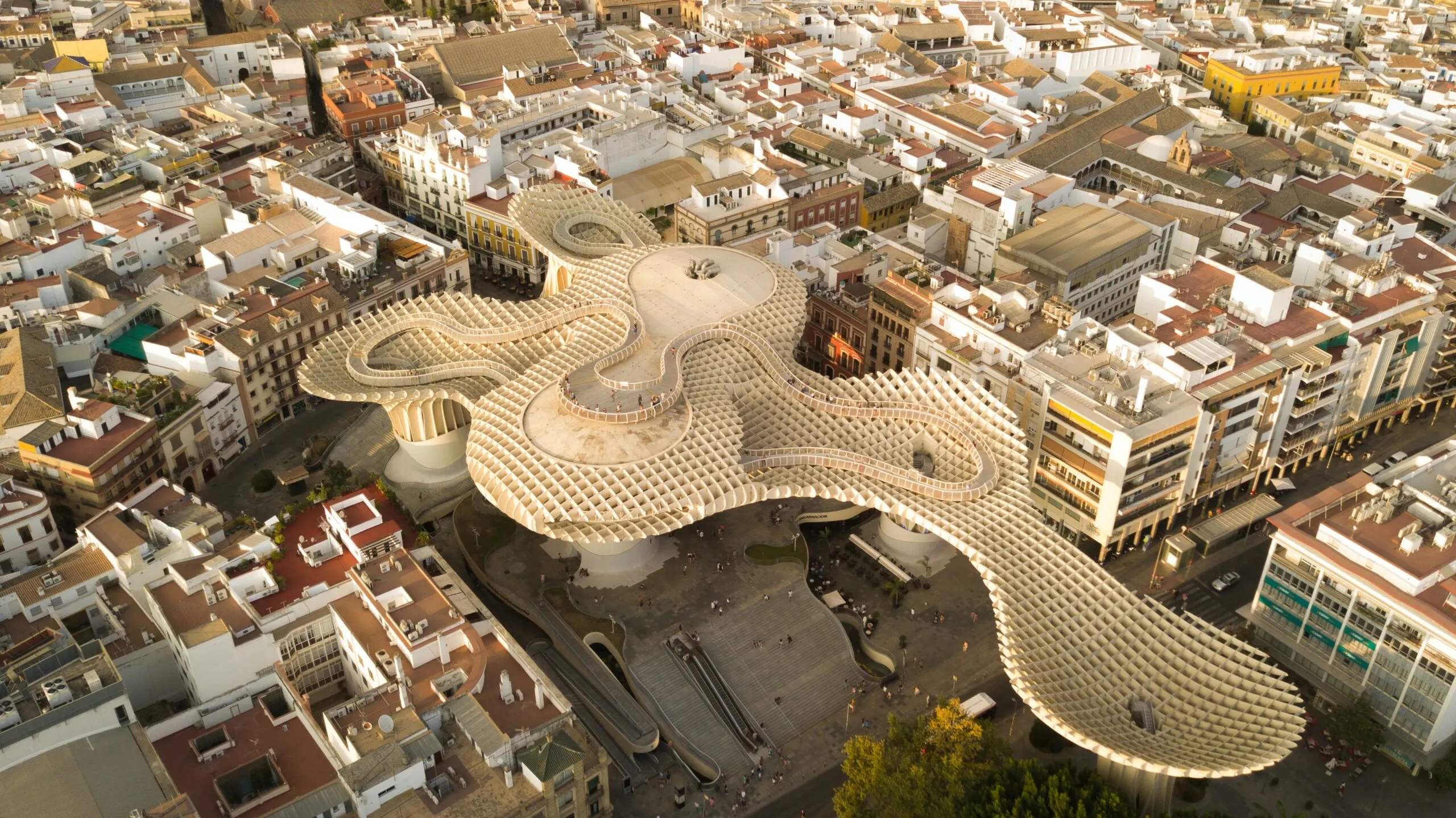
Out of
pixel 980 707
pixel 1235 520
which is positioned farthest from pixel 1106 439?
pixel 980 707

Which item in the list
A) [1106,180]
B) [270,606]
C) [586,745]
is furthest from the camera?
[1106,180]

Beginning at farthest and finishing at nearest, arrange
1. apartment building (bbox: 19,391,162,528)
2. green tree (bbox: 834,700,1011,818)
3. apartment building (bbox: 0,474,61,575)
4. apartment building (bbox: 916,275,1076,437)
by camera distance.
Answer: apartment building (bbox: 916,275,1076,437) → apartment building (bbox: 19,391,162,528) → apartment building (bbox: 0,474,61,575) → green tree (bbox: 834,700,1011,818)

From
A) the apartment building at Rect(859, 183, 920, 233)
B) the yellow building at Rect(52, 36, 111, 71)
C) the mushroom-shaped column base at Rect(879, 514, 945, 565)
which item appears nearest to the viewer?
the mushroom-shaped column base at Rect(879, 514, 945, 565)

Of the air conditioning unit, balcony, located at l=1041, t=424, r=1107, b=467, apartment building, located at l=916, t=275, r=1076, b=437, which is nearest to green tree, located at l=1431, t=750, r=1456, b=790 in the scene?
balcony, located at l=1041, t=424, r=1107, b=467

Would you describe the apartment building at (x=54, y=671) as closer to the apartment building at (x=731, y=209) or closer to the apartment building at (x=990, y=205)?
the apartment building at (x=731, y=209)

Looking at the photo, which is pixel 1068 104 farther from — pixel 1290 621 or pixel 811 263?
pixel 1290 621

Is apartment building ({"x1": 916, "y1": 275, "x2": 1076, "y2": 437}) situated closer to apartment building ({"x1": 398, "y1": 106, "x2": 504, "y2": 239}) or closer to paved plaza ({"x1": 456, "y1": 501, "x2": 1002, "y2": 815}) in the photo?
paved plaza ({"x1": 456, "y1": 501, "x2": 1002, "y2": 815})

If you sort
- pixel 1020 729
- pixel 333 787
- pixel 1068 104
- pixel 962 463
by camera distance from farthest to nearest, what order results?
pixel 1068 104 → pixel 962 463 → pixel 1020 729 → pixel 333 787

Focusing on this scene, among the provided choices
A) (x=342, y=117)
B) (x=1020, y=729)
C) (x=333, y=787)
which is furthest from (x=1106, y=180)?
(x=333, y=787)
